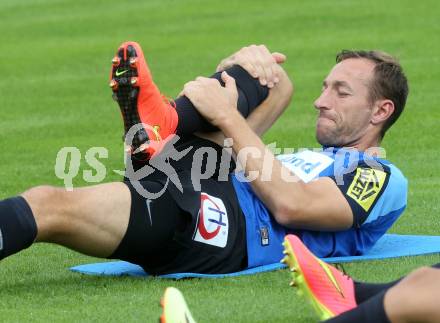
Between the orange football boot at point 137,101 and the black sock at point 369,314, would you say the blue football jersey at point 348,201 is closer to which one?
the orange football boot at point 137,101

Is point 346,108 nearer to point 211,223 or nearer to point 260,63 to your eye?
point 260,63

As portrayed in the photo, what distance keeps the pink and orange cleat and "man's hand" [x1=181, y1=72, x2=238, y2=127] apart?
149 centimetres

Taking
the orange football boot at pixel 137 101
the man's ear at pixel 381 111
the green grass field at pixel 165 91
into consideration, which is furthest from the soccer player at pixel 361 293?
the man's ear at pixel 381 111

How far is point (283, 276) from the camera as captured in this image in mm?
5934

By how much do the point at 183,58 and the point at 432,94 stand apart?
11.8 feet

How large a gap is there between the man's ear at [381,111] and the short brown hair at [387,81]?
23mm

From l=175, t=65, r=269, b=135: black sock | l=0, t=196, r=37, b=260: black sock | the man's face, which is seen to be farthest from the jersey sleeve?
l=0, t=196, r=37, b=260: black sock

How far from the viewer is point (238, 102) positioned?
6.64 m

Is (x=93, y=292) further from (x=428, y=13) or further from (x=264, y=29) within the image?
(x=428, y=13)

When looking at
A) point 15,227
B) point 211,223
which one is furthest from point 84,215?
point 211,223

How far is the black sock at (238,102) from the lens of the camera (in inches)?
254

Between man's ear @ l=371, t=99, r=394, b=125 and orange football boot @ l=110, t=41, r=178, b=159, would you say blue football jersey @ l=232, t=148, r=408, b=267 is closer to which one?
man's ear @ l=371, t=99, r=394, b=125

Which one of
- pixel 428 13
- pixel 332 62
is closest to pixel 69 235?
pixel 332 62

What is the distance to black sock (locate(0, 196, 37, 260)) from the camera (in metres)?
5.35
